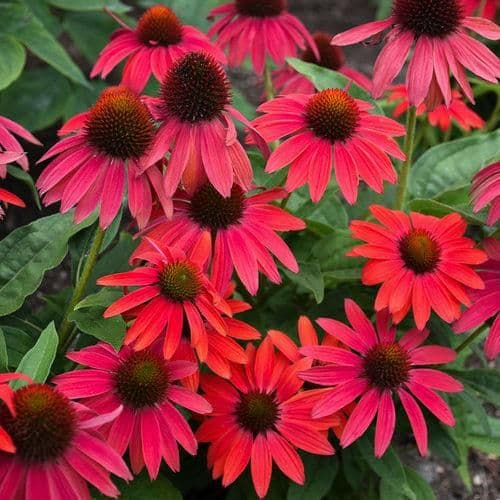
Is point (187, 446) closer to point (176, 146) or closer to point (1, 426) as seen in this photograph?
point (1, 426)

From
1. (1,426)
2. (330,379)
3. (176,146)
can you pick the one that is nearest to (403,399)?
(330,379)

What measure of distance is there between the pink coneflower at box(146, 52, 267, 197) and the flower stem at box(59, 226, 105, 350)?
0.15 metres

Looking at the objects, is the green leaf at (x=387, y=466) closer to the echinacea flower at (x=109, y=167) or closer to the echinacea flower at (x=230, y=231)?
the echinacea flower at (x=230, y=231)

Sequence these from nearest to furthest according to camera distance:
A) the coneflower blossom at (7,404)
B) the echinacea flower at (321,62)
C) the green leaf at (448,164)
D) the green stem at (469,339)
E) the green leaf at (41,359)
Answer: the coneflower blossom at (7,404) → the green leaf at (41,359) → the green stem at (469,339) → the green leaf at (448,164) → the echinacea flower at (321,62)

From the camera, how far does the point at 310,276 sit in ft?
4.71

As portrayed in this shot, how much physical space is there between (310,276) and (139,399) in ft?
1.30

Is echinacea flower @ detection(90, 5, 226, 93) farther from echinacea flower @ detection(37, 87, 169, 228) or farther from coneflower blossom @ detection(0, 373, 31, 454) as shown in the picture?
coneflower blossom @ detection(0, 373, 31, 454)

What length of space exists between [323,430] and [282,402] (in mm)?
79

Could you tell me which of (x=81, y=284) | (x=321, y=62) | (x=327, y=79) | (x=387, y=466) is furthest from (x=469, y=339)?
(x=321, y=62)

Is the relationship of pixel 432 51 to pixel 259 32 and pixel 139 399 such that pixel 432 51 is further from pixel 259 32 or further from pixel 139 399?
pixel 139 399

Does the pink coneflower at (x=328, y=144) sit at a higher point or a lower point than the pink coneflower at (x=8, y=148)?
higher

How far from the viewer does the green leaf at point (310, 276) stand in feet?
4.59

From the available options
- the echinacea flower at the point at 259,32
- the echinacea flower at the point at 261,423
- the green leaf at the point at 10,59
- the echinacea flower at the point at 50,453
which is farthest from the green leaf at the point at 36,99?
the echinacea flower at the point at 50,453

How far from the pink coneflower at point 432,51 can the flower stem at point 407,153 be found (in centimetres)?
9
